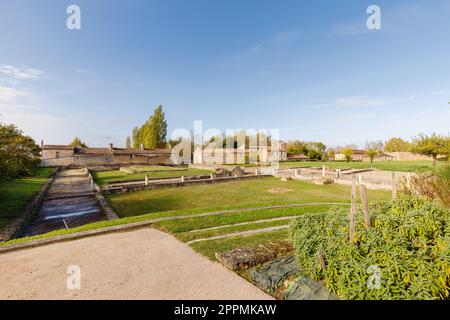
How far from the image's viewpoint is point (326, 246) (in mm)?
4086

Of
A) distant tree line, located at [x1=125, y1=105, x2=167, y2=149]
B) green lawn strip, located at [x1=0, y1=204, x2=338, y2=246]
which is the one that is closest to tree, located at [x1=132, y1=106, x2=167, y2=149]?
distant tree line, located at [x1=125, y1=105, x2=167, y2=149]

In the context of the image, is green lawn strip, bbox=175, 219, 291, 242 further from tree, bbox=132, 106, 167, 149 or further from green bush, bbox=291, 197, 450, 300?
tree, bbox=132, 106, 167, 149

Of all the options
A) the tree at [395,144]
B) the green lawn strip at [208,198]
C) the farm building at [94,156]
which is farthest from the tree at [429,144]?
the tree at [395,144]

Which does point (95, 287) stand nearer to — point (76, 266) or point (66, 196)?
point (76, 266)

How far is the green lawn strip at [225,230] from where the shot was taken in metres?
6.92

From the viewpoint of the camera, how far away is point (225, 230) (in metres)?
7.53

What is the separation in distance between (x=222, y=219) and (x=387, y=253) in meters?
6.01

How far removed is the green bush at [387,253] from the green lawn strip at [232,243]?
1.85 m

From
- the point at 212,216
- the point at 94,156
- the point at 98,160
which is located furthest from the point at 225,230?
the point at 94,156

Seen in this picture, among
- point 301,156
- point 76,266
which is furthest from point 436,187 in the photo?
point 301,156

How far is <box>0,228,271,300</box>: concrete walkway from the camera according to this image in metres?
3.92

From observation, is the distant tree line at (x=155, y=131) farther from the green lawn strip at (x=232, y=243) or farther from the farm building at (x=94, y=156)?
the green lawn strip at (x=232, y=243)

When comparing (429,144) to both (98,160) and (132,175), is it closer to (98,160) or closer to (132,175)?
(132,175)

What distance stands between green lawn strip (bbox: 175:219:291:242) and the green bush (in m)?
3.13
